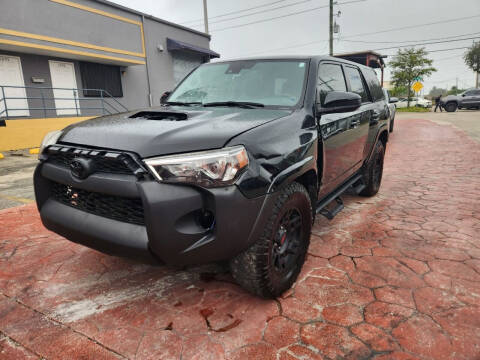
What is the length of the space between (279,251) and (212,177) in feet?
2.78

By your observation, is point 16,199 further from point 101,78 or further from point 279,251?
point 101,78

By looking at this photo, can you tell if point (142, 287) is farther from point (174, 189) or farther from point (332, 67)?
point (332, 67)

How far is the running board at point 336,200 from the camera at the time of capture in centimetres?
310

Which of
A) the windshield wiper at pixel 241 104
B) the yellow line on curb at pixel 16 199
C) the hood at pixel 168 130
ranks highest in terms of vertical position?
the windshield wiper at pixel 241 104

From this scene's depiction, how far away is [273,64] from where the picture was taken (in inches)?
120

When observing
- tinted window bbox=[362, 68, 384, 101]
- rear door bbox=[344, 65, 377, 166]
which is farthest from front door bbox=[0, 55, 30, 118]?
rear door bbox=[344, 65, 377, 166]

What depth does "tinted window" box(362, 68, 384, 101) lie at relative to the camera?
4.47m

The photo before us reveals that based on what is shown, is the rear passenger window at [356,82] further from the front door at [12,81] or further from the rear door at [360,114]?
the front door at [12,81]

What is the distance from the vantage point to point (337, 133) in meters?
3.08

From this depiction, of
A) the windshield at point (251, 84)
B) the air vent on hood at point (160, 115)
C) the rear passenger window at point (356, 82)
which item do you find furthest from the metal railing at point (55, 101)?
the air vent on hood at point (160, 115)

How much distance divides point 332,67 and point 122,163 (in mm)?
2451

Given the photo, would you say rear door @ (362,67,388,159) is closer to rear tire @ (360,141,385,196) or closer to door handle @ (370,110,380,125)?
door handle @ (370,110,380,125)

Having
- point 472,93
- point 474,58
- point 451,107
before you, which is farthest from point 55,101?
point 474,58

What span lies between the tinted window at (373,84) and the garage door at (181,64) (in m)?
14.7
